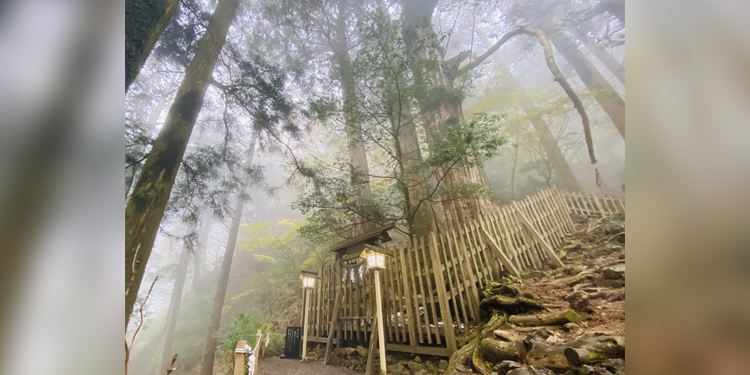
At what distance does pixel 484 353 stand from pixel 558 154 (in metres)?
1.26

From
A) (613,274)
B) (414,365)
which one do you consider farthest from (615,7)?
(414,365)

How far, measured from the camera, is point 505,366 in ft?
4.66

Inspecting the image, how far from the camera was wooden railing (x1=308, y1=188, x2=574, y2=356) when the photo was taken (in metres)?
1.74

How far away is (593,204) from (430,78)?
1438 mm

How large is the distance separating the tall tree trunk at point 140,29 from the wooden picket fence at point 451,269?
2.30m

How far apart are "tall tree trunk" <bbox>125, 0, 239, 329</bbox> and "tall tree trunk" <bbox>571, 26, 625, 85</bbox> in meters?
2.79

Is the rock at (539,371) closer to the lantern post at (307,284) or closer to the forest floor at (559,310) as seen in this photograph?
the forest floor at (559,310)

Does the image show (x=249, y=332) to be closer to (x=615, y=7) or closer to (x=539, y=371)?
(x=539, y=371)

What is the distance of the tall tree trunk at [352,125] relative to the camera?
2242 millimetres

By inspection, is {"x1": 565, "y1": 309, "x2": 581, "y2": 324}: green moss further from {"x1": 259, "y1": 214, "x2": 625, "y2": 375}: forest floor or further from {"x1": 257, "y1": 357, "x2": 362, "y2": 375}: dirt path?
{"x1": 257, "y1": 357, "x2": 362, "y2": 375}: dirt path

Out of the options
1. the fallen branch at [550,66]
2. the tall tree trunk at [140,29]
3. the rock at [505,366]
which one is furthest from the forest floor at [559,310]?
the tall tree trunk at [140,29]

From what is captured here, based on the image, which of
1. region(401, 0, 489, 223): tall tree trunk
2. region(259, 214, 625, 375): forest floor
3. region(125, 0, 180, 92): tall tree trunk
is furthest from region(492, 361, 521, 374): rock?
region(125, 0, 180, 92): tall tree trunk
